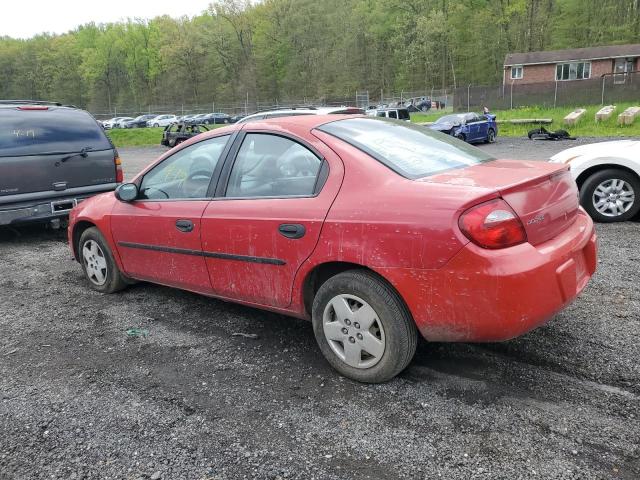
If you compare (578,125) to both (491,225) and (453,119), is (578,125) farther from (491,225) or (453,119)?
(491,225)

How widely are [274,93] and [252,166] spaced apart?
3087 inches

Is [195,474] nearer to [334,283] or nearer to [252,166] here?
[334,283]

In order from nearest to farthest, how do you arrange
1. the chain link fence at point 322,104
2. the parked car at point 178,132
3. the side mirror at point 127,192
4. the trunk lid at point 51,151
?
the side mirror at point 127,192 → the trunk lid at point 51,151 → the parked car at point 178,132 → the chain link fence at point 322,104

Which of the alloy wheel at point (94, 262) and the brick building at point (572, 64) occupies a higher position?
the brick building at point (572, 64)

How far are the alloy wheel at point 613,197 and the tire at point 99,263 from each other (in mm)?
5756

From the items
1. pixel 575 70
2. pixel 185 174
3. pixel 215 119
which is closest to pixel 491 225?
pixel 185 174

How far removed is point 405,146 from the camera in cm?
347

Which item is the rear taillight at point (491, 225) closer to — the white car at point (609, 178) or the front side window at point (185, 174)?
the front side window at point (185, 174)

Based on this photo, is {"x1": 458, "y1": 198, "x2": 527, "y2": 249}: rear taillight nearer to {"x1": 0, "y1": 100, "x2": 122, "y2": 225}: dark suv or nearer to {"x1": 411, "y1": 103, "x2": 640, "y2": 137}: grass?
{"x1": 0, "y1": 100, "x2": 122, "y2": 225}: dark suv

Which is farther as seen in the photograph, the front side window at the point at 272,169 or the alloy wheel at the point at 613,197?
the alloy wheel at the point at 613,197

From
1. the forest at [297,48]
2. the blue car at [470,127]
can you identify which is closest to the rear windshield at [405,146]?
the blue car at [470,127]

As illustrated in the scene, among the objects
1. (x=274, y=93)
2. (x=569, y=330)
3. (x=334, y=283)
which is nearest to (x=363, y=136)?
(x=334, y=283)

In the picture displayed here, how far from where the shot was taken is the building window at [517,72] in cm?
4768

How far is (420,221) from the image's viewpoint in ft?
8.95
